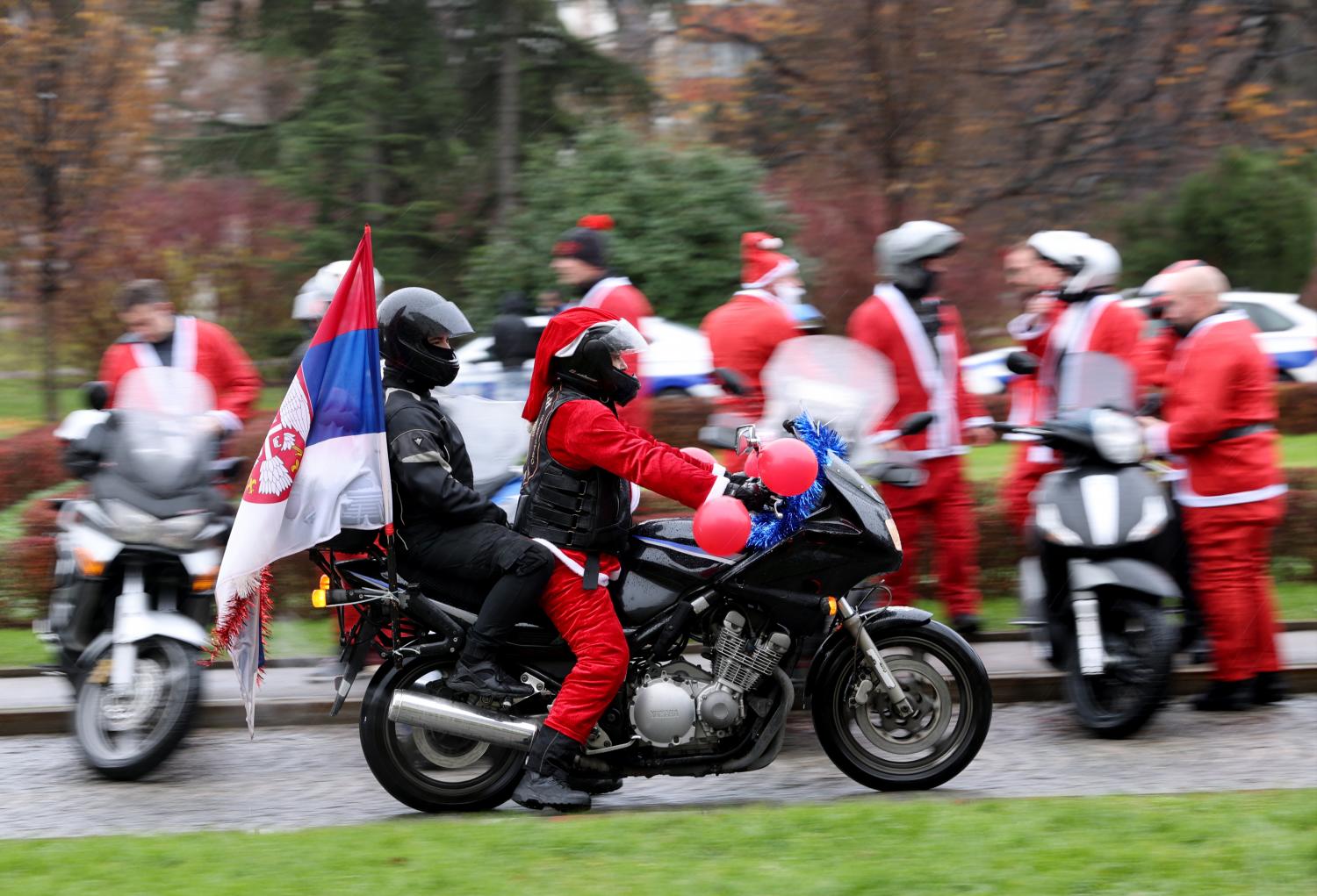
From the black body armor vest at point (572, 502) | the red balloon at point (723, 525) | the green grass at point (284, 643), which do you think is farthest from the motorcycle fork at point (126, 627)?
the red balloon at point (723, 525)

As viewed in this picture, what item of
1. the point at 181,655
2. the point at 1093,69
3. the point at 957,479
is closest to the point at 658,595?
the point at 181,655

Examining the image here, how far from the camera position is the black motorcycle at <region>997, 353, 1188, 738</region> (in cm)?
707

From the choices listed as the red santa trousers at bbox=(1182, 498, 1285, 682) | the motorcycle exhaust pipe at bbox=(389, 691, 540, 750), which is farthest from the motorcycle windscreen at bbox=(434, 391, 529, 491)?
the red santa trousers at bbox=(1182, 498, 1285, 682)

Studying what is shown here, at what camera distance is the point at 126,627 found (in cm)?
675

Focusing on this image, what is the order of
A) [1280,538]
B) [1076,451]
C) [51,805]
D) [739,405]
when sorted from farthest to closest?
[1280,538] → [739,405] → [1076,451] → [51,805]

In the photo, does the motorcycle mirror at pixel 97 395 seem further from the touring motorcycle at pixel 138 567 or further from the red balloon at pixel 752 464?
the red balloon at pixel 752 464

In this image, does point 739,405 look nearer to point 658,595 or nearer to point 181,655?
point 658,595

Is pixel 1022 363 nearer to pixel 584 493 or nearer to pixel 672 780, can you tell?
pixel 672 780

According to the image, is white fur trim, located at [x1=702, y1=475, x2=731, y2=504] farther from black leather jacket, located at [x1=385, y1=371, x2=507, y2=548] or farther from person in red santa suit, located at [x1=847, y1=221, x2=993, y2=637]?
person in red santa suit, located at [x1=847, y1=221, x2=993, y2=637]

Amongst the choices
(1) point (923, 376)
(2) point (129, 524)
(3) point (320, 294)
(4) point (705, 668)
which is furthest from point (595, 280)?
(4) point (705, 668)

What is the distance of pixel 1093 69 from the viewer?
19641mm

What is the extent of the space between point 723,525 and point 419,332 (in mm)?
Result: 1371

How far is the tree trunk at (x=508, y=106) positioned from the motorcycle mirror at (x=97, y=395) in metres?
14.9

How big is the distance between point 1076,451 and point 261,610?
356 cm
